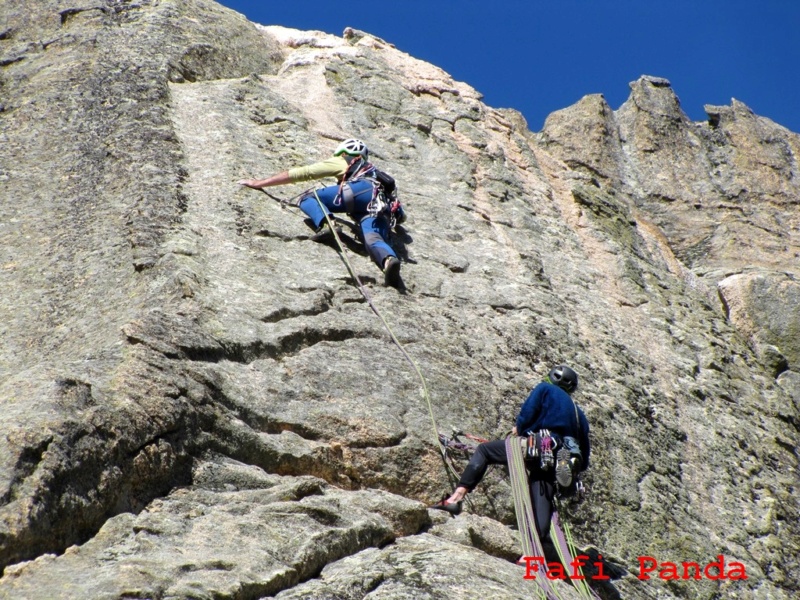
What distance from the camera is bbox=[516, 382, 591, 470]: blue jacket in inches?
327

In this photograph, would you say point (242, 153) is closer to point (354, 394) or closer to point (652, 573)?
point (354, 394)

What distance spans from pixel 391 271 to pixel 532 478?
110 inches

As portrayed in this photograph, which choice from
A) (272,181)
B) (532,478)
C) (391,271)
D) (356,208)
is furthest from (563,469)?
(272,181)

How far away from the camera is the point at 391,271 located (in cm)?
998

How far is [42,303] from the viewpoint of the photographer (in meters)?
9.18

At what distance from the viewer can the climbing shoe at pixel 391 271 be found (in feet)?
32.6

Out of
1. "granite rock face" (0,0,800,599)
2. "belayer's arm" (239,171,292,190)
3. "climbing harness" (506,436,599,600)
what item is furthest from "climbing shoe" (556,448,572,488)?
"belayer's arm" (239,171,292,190)

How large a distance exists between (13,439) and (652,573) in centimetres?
574

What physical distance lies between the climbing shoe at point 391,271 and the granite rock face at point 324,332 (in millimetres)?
209

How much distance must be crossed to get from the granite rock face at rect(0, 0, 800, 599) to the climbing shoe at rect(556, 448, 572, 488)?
0.66m

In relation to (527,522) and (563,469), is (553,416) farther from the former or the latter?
(527,522)

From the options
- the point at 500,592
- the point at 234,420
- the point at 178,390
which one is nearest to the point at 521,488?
the point at 500,592

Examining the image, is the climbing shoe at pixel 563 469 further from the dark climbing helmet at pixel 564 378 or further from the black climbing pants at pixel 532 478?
the dark climbing helmet at pixel 564 378

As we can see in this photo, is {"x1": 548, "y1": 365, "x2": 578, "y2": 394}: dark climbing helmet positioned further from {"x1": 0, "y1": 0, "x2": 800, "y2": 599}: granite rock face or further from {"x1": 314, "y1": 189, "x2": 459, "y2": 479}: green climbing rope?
{"x1": 314, "y1": 189, "x2": 459, "y2": 479}: green climbing rope
